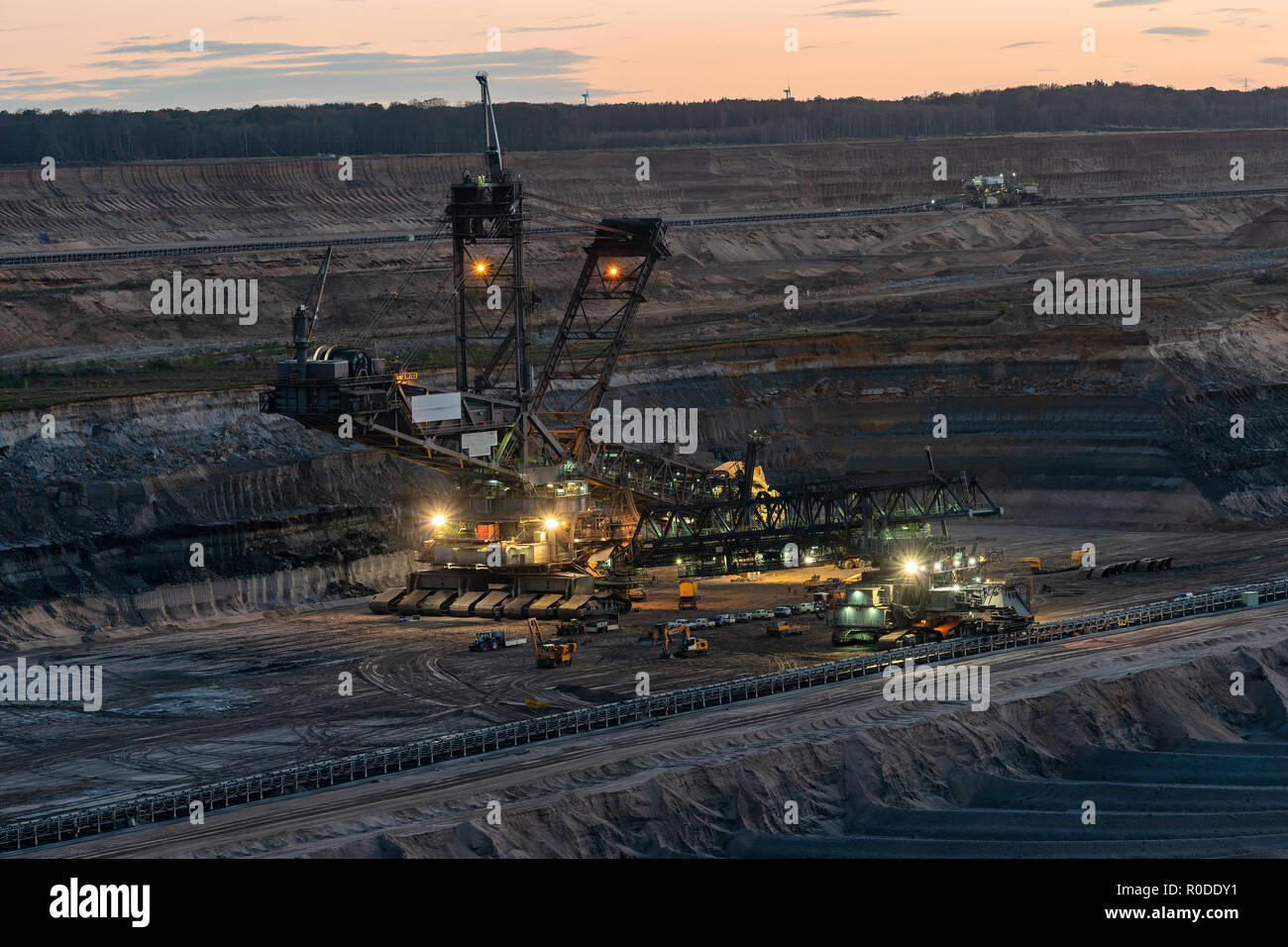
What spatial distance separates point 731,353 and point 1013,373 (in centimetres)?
1642

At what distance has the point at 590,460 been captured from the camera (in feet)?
273

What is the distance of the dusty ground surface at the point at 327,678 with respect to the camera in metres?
56.0

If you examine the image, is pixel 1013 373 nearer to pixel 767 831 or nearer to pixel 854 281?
pixel 854 281

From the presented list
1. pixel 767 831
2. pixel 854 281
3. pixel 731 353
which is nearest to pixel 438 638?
pixel 767 831

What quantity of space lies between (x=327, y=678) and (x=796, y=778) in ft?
68.5

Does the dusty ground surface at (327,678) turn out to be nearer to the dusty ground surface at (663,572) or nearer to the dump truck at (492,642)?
the dusty ground surface at (663,572)

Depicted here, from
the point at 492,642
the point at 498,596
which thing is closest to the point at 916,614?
the point at 492,642

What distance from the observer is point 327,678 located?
220 ft

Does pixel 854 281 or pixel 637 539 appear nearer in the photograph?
pixel 637 539

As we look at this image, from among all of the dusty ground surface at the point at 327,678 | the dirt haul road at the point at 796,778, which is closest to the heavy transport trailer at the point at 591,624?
the dusty ground surface at the point at 327,678

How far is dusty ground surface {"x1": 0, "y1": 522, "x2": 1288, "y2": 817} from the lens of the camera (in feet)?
184

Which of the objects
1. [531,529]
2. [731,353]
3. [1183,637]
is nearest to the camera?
[1183,637]

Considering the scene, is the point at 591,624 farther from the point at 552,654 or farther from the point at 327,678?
the point at 327,678

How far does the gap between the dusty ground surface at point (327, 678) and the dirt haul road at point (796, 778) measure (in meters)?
6.01
